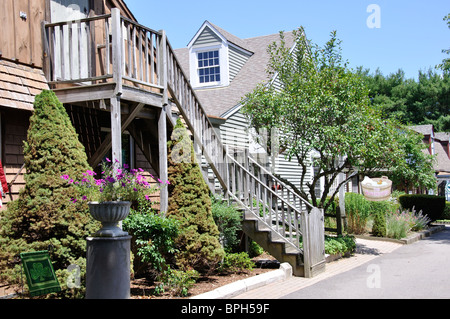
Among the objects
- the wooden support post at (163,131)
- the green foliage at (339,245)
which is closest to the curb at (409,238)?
the green foliage at (339,245)

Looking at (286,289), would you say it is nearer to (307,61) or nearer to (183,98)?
(183,98)

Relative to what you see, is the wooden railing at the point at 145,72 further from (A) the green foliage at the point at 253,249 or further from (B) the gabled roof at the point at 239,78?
(B) the gabled roof at the point at 239,78

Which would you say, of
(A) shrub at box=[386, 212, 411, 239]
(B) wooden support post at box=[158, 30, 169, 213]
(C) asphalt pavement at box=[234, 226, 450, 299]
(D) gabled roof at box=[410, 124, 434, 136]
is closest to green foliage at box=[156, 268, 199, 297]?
(C) asphalt pavement at box=[234, 226, 450, 299]

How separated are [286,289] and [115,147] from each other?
396cm

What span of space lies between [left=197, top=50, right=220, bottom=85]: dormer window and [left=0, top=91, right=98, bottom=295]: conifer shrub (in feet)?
42.8

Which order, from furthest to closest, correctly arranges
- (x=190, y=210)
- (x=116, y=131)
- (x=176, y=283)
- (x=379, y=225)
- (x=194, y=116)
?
(x=379, y=225), (x=194, y=116), (x=190, y=210), (x=116, y=131), (x=176, y=283)

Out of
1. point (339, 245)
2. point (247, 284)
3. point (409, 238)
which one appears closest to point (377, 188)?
point (409, 238)

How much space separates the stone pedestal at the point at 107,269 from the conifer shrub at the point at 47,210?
4.84 feet

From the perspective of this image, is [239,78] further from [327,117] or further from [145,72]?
[145,72]

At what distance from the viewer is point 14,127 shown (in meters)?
7.93

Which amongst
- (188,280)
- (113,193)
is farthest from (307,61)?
(113,193)

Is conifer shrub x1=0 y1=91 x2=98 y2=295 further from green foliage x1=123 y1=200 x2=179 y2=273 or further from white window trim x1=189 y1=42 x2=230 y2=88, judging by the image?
white window trim x1=189 y1=42 x2=230 y2=88

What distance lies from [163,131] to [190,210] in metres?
1.67

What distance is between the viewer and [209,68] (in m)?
19.7
